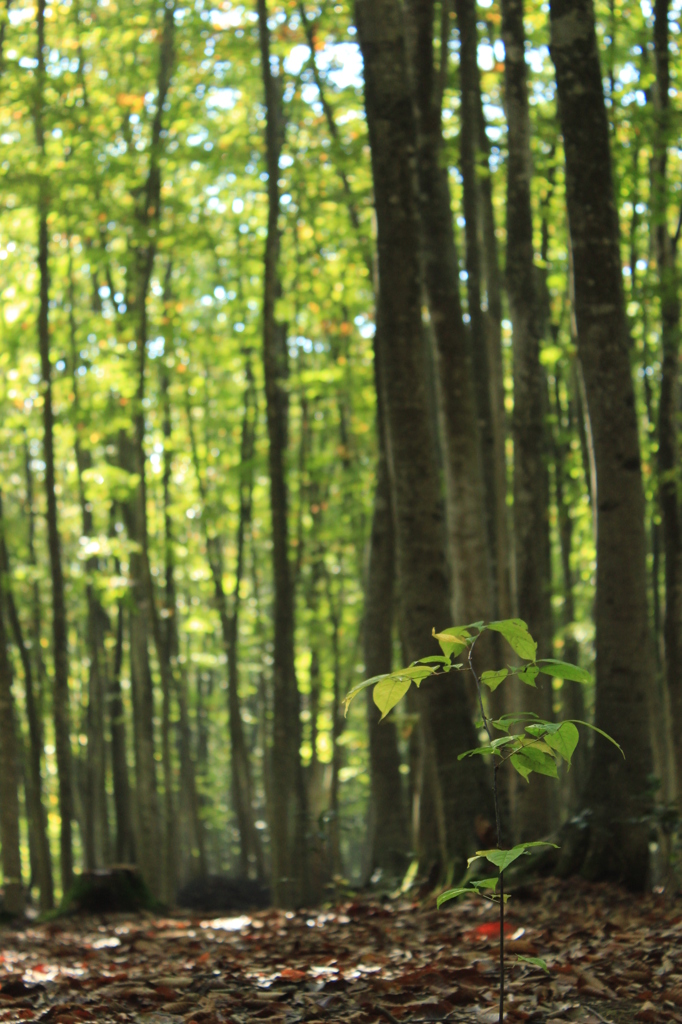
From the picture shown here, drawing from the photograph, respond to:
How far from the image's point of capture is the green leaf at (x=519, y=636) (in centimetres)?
222

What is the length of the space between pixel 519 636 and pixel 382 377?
406 centimetres

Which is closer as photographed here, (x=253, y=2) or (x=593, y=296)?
(x=593, y=296)

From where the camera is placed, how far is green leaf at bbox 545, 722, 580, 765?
83.1 inches

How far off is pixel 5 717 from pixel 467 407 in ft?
17.8

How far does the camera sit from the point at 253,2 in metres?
10.5

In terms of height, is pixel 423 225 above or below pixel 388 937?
above

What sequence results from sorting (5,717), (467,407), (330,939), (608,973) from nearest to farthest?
(608,973) < (330,939) < (467,407) < (5,717)

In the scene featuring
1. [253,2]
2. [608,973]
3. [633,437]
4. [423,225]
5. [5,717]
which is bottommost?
[608,973]

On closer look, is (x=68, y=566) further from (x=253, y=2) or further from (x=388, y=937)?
(x=388, y=937)

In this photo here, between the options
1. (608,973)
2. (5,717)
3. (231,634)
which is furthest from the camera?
(231,634)

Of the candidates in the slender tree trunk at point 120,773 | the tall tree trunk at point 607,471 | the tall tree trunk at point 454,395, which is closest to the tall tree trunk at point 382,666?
the tall tree trunk at point 454,395

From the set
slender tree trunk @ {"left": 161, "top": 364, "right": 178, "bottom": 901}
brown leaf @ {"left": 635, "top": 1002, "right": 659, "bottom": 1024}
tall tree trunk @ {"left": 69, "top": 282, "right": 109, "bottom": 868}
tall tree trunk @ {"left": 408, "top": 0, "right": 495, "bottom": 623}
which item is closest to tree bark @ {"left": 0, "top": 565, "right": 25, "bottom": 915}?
slender tree trunk @ {"left": 161, "top": 364, "right": 178, "bottom": 901}

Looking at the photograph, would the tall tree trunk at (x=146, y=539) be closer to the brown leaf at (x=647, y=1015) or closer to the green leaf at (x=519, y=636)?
the brown leaf at (x=647, y=1015)

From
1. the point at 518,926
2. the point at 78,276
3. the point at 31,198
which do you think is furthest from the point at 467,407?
the point at 78,276
